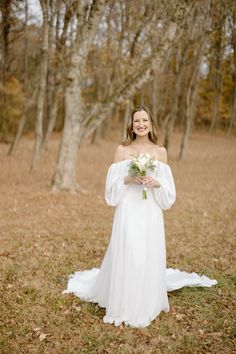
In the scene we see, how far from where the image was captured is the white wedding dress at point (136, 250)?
496 centimetres

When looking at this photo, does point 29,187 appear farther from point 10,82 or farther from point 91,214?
point 10,82

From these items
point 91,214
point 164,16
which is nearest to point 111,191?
point 91,214

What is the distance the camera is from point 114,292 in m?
5.00

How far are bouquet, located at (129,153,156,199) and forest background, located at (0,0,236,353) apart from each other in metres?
1.80

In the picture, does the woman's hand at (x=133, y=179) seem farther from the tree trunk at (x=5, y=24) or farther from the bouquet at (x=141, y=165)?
the tree trunk at (x=5, y=24)

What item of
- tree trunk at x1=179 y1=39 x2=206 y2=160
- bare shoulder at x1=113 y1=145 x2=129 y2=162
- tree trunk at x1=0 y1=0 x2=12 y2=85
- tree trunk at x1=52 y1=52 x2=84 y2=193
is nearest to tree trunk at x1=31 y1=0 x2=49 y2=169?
tree trunk at x1=52 y1=52 x2=84 y2=193

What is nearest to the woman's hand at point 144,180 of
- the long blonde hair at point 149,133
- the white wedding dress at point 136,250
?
the white wedding dress at point 136,250

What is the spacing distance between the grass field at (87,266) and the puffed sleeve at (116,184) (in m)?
1.49

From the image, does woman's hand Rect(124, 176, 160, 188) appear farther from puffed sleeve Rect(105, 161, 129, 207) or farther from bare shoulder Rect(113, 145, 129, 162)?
bare shoulder Rect(113, 145, 129, 162)

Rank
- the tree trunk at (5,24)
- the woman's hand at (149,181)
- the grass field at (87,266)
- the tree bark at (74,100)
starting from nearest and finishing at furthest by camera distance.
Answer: the grass field at (87,266)
the woman's hand at (149,181)
the tree bark at (74,100)
the tree trunk at (5,24)

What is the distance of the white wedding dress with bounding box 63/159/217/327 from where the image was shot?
195 inches

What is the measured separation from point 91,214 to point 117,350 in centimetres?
602

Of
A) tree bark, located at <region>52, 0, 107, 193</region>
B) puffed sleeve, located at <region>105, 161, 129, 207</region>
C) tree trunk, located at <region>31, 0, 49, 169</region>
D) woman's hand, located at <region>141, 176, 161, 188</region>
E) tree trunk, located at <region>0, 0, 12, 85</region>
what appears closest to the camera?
woman's hand, located at <region>141, 176, 161, 188</region>

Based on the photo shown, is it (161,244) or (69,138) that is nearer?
(161,244)
